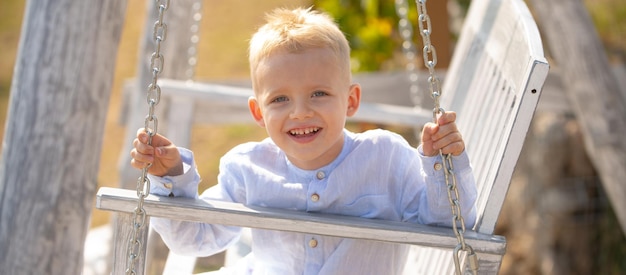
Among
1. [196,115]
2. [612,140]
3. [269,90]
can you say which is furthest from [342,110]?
[196,115]

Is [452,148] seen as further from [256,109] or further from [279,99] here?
[256,109]

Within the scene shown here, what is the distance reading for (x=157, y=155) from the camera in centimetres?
228

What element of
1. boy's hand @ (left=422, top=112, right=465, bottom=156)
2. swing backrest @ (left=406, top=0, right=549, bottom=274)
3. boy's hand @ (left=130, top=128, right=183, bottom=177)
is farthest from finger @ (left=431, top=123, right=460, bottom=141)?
boy's hand @ (left=130, top=128, right=183, bottom=177)

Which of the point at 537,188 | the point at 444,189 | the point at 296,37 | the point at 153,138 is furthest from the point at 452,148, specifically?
the point at 537,188

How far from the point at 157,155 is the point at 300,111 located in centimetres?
36

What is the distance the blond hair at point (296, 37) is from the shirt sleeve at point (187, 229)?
306mm

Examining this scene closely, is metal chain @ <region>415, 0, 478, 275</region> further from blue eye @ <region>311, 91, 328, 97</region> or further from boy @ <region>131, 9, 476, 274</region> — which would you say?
blue eye @ <region>311, 91, 328, 97</region>

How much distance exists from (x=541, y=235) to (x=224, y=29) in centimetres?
657

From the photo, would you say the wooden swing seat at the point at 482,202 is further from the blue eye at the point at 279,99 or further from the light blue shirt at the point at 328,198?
the blue eye at the point at 279,99

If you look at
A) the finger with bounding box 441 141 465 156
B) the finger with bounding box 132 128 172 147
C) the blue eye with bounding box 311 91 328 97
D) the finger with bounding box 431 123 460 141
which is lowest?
the finger with bounding box 132 128 172 147

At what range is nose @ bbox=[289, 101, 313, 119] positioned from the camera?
2.30m

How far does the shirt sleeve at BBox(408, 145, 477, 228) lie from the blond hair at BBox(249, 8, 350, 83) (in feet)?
1.12

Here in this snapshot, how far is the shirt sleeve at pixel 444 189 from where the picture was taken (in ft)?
7.37

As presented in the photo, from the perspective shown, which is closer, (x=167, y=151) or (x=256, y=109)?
(x=167, y=151)
